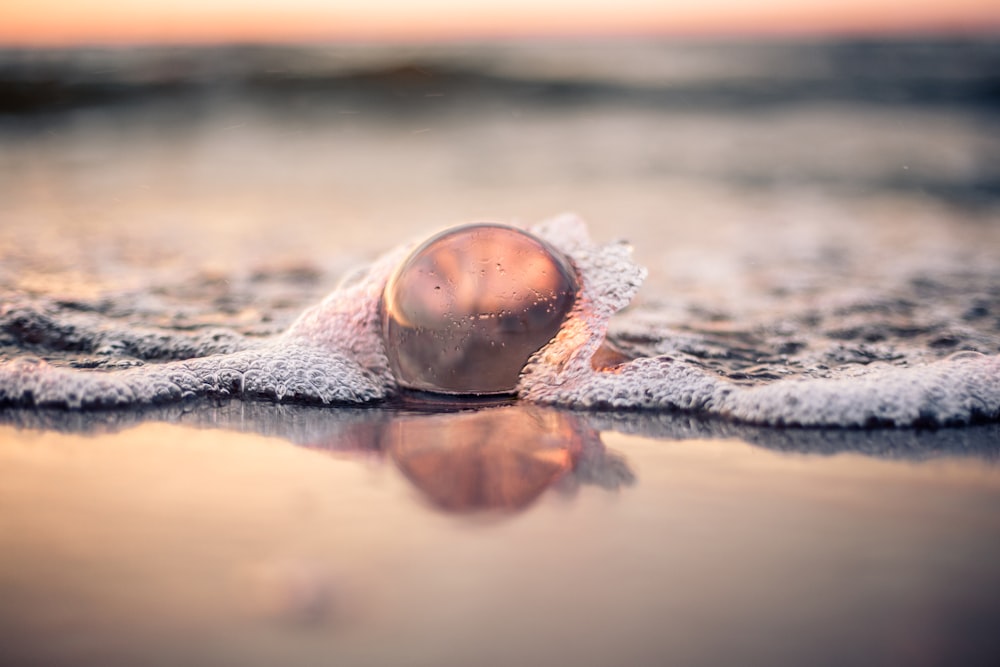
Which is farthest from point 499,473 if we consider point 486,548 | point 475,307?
point 475,307

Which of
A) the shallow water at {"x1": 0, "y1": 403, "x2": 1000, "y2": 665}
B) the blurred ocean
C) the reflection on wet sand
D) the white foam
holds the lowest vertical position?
the shallow water at {"x1": 0, "y1": 403, "x2": 1000, "y2": 665}

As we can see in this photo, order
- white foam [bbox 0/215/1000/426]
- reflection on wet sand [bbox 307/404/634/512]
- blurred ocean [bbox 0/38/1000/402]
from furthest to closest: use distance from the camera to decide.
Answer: blurred ocean [bbox 0/38/1000/402], white foam [bbox 0/215/1000/426], reflection on wet sand [bbox 307/404/634/512]

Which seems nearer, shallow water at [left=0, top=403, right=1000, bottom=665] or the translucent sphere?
shallow water at [left=0, top=403, right=1000, bottom=665]

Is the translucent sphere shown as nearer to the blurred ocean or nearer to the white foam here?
the white foam

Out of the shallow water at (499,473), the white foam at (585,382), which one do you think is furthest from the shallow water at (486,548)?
the white foam at (585,382)

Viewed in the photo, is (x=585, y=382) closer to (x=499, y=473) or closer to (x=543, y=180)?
(x=499, y=473)

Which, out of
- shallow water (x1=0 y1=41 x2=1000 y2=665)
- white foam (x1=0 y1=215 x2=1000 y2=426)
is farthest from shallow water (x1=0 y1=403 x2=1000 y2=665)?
white foam (x1=0 y1=215 x2=1000 y2=426)
